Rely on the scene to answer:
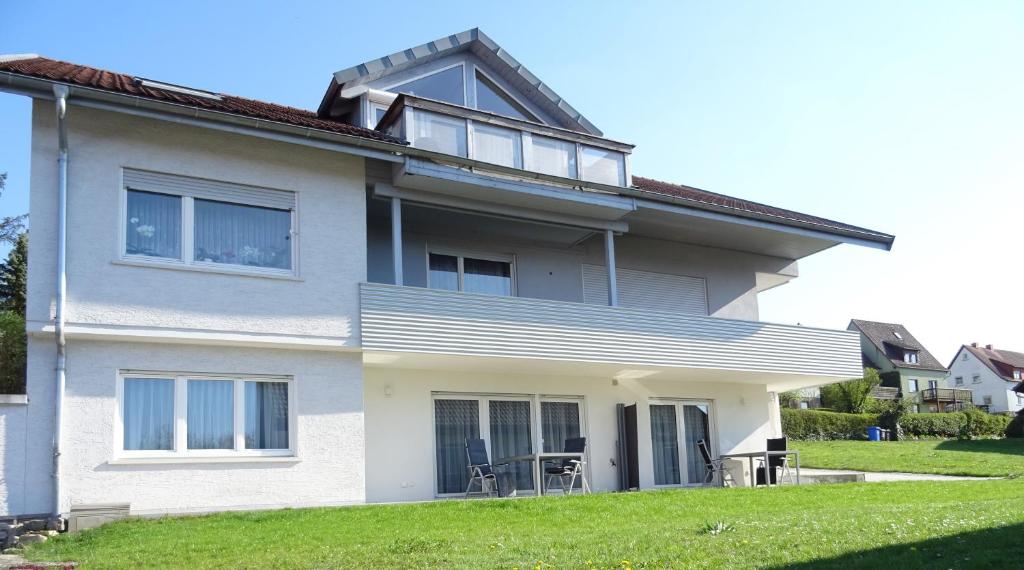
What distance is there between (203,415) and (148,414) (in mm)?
720

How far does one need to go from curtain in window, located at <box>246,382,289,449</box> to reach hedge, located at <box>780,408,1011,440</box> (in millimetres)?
26938

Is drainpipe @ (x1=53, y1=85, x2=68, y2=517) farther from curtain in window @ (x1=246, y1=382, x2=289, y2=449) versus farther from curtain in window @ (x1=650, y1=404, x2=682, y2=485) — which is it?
curtain in window @ (x1=650, y1=404, x2=682, y2=485)

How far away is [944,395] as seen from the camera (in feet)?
199

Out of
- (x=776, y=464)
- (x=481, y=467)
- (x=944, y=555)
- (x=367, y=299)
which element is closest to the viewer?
(x=944, y=555)

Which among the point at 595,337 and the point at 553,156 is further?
the point at 553,156

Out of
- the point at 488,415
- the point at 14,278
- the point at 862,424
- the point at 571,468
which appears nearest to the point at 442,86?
the point at 488,415

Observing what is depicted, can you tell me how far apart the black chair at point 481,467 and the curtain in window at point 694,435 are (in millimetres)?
5269

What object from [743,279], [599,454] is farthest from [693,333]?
[743,279]

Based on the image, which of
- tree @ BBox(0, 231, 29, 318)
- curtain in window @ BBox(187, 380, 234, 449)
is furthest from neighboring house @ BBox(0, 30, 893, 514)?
tree @ BBox(0, 231, 29, 318)

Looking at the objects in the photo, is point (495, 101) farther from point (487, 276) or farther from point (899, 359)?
point (899, 359)

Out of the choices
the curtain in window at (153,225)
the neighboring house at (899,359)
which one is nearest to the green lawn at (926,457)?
the curtain in window at (153,225)

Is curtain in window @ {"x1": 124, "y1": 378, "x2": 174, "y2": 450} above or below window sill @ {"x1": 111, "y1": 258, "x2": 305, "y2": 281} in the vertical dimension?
below

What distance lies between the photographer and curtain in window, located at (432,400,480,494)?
1641 cm

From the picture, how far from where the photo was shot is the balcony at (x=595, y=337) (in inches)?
584
